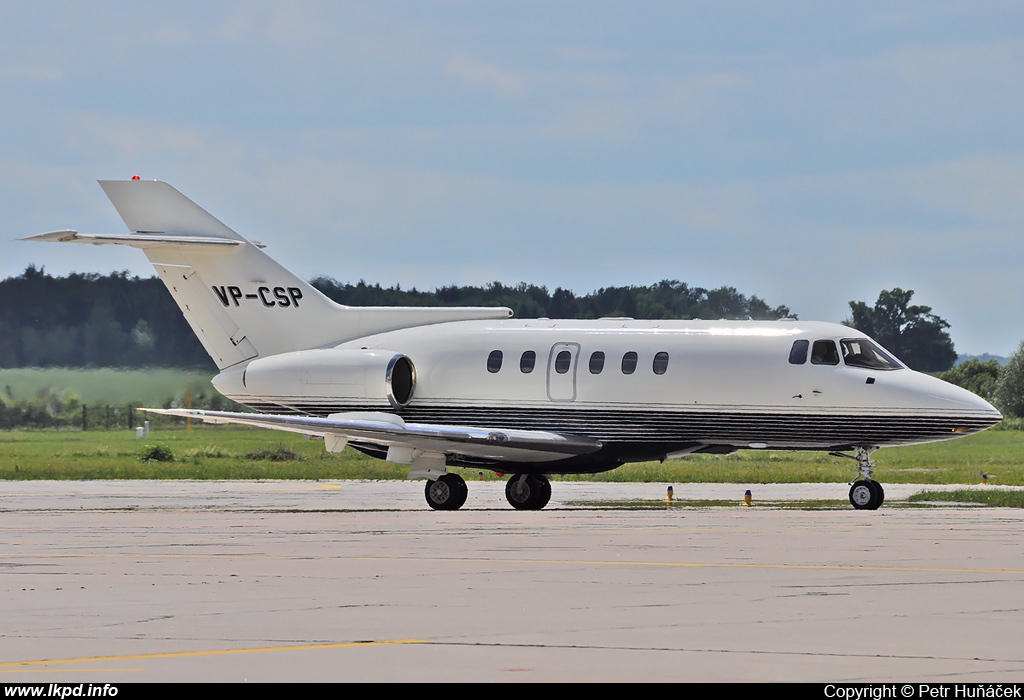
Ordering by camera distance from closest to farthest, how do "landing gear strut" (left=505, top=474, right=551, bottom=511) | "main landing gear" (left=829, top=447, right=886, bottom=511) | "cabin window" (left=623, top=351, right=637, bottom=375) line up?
"main landing gear" (left=829, top=447, right=886, bottom=511)
"cabin window" (left=623, top=351, right=637, bottom=375)
"landing gear strut" (left=505, top=474, right=551, bottom=511)

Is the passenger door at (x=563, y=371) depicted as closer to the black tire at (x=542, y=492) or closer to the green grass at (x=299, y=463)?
the black tire at (x=542, y=492)

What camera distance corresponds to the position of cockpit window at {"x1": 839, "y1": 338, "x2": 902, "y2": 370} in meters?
27.9

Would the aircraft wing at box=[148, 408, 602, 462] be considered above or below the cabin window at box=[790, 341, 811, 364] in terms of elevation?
below

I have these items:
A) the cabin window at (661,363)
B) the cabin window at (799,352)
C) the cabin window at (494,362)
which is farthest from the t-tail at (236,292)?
the cabin window at (799,352)

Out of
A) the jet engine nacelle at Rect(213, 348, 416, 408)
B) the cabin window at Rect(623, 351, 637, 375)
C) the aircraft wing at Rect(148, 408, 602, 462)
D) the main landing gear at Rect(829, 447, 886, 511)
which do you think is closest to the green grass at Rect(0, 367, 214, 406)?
the jet engine nacelle at Rect(213, 348, 416, 408)

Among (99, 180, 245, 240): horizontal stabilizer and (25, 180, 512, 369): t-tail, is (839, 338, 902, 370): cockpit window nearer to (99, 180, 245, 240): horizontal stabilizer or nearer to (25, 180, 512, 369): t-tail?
(25, 180, 512, 369): t-tail

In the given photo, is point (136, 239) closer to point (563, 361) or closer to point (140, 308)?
point (563, 361)

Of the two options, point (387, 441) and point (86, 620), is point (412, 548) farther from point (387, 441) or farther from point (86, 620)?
point (387, 441)

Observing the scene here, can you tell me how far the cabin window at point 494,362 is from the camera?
30.2 metres

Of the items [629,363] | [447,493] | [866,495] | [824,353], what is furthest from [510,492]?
[866,495]

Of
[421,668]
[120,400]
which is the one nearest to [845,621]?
[421,668]

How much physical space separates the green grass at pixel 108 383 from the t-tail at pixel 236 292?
10537 mm

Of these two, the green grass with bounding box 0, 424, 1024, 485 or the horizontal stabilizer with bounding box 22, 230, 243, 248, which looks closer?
the horizontal stabilizer with bounding box 22, 230, 243, 248

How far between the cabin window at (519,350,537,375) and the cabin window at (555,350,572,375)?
0.47 m
